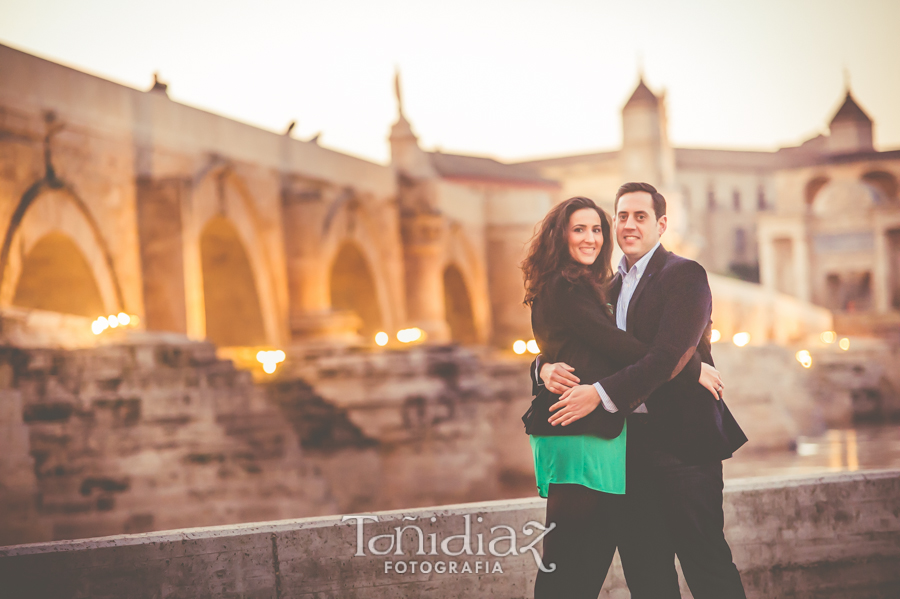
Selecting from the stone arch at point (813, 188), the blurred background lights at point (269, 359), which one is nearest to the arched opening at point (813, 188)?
the stone arch at point (813, 188)

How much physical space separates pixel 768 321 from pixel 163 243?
25.0 meters

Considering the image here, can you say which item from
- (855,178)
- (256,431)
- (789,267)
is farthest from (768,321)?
(256,431)

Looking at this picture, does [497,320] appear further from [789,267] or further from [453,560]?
[453,560]

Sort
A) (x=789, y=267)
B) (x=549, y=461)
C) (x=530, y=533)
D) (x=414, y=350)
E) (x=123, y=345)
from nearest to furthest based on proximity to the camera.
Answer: (x=549, y=461) → (x=530, y=533) → (x=123, y=345) → (x=414, y=350) → (x=789, y=267)

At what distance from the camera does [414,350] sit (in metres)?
14.1

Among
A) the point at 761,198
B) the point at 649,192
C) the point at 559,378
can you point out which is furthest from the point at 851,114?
the point at 559,378

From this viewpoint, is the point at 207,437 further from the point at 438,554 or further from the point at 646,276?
the point at 646,276

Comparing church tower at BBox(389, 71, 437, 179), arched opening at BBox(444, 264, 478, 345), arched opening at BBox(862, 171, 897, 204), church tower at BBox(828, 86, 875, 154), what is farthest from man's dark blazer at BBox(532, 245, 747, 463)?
church tower at BBox(828, 86, 875, 154)

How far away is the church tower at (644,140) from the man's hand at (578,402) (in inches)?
1914

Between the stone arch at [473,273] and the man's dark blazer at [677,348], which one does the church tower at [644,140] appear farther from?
the man's dark blazer at [677,348]

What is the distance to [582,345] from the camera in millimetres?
3371

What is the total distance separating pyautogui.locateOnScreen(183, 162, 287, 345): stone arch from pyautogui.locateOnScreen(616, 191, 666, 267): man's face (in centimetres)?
1165

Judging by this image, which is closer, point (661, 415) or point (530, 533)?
point (661, 415)

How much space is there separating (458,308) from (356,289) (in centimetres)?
642
